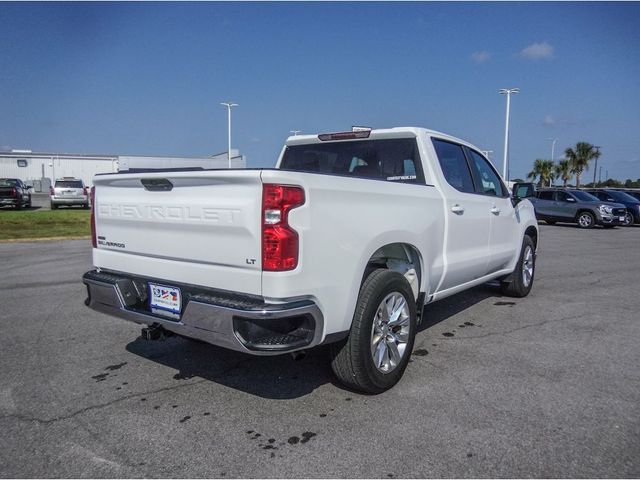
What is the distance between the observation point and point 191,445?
9.24ft

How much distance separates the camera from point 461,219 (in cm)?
466

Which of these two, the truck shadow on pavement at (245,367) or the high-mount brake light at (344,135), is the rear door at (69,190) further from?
the high-mount brake light at (344,135)

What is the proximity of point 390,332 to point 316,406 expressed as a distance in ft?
2.52

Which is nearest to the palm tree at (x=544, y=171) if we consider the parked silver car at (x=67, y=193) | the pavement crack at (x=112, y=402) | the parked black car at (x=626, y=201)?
the parked black car at (x=626, y=201)

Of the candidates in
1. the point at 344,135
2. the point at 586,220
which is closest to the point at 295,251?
the point at 344,135

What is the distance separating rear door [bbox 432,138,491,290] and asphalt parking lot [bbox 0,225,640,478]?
66cm

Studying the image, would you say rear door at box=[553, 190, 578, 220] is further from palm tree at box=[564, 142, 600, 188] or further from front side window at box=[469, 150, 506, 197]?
palm tree at box=[564, 142, 600, 188]

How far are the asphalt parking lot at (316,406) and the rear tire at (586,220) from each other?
17.3 m

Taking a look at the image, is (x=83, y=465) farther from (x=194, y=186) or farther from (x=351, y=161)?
(x=351, y=161)

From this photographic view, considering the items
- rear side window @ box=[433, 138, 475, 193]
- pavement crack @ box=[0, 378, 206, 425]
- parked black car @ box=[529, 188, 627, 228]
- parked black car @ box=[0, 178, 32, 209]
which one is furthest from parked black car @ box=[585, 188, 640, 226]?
parked black car @ box=[0, 178, 32, 209]

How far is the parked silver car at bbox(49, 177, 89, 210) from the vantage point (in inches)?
978

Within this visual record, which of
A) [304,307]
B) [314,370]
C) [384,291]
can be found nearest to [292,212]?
[304,307]

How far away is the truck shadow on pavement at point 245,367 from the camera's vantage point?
3.64 m

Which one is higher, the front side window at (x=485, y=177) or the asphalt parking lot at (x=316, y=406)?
the front side window at (x=485, y=177)
